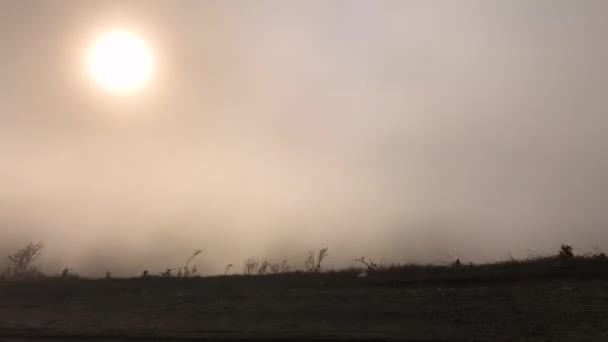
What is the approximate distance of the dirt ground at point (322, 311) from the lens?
12.4 meters

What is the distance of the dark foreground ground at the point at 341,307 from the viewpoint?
495 inches

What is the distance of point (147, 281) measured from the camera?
73.2 feet

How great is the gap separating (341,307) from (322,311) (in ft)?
2.11

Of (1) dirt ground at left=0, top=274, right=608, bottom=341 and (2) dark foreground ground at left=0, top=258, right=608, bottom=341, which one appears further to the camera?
(2) dark foreground ground at left=0, top=258, right=608, bottom=341

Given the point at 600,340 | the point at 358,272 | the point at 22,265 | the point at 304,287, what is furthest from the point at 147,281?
the point at 22,265

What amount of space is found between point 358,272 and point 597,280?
28.8ft

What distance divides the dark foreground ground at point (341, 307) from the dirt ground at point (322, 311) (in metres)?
0.03

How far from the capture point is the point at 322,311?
50.1 feet

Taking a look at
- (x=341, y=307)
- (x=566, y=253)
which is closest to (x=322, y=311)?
(x=341, y=307)

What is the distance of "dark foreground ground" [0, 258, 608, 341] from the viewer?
12.6 meters

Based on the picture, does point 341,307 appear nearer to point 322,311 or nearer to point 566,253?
point 322,311

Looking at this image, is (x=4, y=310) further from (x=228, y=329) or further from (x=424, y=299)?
(x=424, y=299)

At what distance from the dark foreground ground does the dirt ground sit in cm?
3

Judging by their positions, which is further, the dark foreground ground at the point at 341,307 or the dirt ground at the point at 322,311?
the dark foreground ground at the point at 341,307
